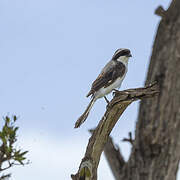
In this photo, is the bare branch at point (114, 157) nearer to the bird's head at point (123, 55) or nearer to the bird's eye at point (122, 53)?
the bird's head at point (123, 55)

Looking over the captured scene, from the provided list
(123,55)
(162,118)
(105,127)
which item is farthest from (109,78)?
(162,118)

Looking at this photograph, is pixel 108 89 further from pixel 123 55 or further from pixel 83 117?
pixel 123 55

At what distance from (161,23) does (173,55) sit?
2.88 ft

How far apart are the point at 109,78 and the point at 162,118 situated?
10.8 feet

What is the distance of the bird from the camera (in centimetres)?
1135

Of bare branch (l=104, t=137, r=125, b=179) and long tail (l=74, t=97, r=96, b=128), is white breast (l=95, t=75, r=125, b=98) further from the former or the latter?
bare branch (l=104, t=137, r=125, b=179)

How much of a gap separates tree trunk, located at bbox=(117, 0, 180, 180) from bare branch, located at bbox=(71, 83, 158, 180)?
26 cm

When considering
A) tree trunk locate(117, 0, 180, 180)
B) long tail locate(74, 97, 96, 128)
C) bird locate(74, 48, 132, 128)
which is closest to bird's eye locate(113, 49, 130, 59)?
bird locate(74, 48, 132, 128)

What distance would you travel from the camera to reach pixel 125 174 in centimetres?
874

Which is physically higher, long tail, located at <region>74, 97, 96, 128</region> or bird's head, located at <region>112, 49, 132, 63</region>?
bird's head, located at <region>112, 49, 132, 63</region>

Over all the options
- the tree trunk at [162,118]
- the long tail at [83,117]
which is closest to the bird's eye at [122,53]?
the long tail at [83,117]

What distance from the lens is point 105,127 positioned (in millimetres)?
9469

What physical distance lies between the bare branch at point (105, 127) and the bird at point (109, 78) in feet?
3.68

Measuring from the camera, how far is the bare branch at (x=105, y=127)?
29.9 feet
